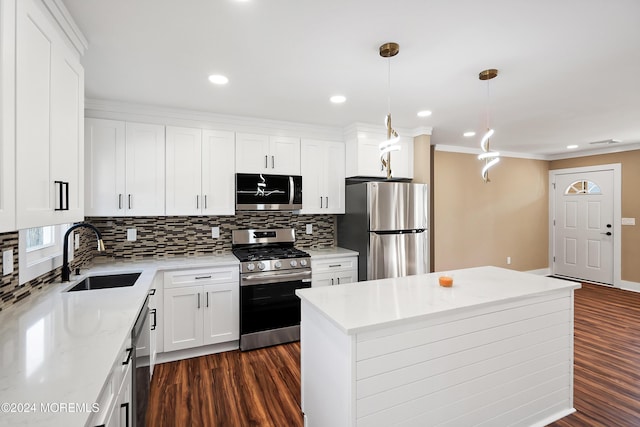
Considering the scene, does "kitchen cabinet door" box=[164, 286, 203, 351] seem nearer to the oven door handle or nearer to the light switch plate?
the oven door handle

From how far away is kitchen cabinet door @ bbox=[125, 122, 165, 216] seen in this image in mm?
3004

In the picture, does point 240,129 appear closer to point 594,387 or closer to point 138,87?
point 138,87

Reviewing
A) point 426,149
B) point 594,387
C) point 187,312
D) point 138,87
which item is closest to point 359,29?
point 138,87

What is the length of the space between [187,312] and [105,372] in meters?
2.02

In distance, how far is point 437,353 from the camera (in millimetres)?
1691

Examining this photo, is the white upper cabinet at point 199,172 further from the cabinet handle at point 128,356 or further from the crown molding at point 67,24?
the cabinet handle at point 128,356

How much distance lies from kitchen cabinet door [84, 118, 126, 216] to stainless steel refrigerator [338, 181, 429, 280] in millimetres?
2444

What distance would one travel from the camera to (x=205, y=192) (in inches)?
129

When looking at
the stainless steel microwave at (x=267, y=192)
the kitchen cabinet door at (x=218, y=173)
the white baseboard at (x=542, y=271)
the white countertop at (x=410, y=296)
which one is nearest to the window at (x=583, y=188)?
the white baseboard at (x=542, y=271)

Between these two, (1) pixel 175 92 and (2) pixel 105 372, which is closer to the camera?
(2) pixel 105 372

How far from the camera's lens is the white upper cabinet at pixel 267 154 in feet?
11.2

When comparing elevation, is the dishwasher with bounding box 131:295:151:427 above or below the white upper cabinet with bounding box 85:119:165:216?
below

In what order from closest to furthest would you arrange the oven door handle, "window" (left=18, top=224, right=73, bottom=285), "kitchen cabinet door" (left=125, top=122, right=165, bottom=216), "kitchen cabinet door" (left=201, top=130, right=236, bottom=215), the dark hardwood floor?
1. "window" (left=18, top=224, right=73, bottom=285)
2. the dark hardwood floor
3. "kitchen cabinet door" (left=125, top=122, right=165, bottom=216)
4. the oven door handle
5. "kitchen cabinet door" (left=201, top=130, right=236, bottom=215)

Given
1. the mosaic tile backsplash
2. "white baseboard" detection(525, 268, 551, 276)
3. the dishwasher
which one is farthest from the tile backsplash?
"white baseboard" detection(525, 268, 551, 276)
